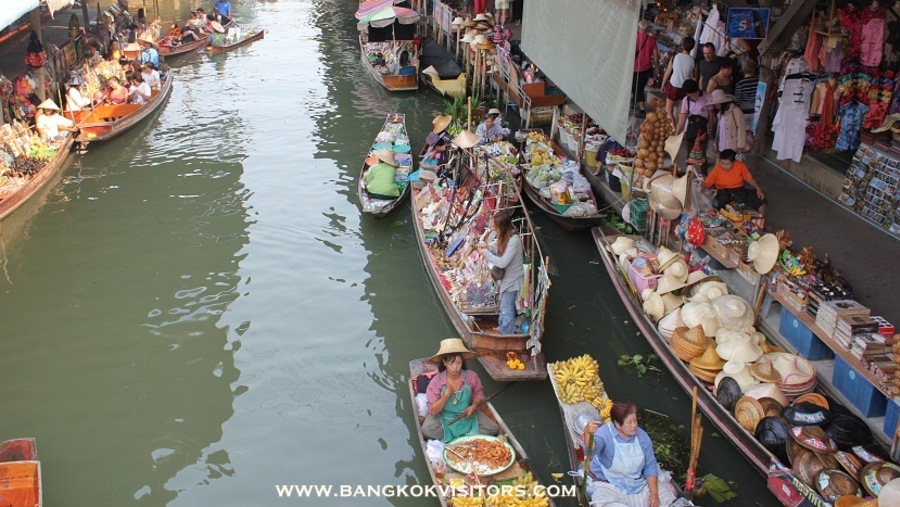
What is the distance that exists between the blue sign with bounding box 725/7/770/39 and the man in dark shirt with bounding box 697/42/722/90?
65cm

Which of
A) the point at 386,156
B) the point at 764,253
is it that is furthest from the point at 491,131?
the point at 764,253

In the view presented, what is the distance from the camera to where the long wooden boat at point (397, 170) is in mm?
12859

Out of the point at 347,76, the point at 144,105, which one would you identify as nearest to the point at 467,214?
the point at 144,105

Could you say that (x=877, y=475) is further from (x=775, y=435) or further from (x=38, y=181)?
(x=38, y=181)

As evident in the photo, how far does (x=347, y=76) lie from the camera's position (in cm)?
2267

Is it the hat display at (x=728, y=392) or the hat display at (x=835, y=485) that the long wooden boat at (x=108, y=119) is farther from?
the hat display at (x=835, y=485)

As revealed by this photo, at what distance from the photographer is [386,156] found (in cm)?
1376

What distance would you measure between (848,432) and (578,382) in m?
2.40

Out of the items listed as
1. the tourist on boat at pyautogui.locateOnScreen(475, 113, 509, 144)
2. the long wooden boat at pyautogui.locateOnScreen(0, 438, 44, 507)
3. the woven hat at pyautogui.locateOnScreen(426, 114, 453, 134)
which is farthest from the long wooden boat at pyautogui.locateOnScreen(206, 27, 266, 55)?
the long wooden boat at pyautogui.locateOnScreen(0, 438, 44, 507)

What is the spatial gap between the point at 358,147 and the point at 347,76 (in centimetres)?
625

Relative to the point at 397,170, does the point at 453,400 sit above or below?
above

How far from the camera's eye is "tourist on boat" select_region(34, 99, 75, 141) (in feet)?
50.4

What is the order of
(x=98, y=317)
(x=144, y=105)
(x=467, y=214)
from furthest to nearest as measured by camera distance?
(x=144, y=105) < (x=467, y=214) < (x=98, y=317)

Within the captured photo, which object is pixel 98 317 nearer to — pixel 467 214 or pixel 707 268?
pixel 467 214
